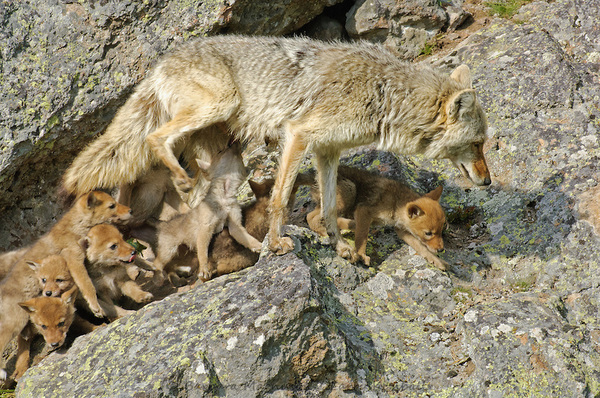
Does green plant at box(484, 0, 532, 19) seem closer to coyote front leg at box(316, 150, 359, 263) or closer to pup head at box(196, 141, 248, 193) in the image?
coyote front leg at box(316, 150, 359, 263)

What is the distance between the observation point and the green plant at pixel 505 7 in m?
9.23

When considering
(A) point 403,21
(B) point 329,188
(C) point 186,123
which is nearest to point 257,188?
(B) point 329,188

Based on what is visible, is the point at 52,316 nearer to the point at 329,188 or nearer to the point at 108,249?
the point at 108,249

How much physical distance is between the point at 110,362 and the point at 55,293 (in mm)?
1371

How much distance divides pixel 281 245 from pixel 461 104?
2.51m

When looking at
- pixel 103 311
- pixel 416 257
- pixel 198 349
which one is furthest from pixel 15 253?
pixel 416 257

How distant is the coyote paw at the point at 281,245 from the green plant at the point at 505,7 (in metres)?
6.05

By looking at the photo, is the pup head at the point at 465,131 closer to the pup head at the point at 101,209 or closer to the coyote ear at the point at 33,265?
the pup head at the point at 101,209

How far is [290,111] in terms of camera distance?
623 centimetres

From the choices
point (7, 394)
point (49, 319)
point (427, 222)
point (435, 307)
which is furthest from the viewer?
point (427, 222)

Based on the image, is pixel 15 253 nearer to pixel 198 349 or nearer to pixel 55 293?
pixel 55 293

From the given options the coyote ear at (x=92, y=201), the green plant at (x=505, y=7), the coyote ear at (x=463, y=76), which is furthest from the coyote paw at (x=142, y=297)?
the green plant at (x=505, y=7)

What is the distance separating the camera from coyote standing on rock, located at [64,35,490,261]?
6035 mm

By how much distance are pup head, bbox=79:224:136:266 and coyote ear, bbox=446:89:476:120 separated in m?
3.78
